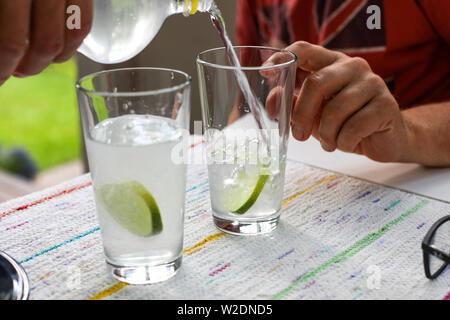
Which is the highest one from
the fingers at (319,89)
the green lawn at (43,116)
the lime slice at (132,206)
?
the fingers at (319,89)

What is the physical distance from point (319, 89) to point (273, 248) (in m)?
0.25

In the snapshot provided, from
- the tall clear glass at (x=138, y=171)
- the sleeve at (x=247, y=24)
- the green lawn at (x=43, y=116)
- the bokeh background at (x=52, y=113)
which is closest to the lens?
the tall clear glass at (x=138, y=171)

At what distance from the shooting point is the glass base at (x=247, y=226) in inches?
26.3

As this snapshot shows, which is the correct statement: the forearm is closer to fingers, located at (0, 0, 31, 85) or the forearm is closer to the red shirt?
the red shirt

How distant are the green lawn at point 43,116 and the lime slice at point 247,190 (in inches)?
80.0

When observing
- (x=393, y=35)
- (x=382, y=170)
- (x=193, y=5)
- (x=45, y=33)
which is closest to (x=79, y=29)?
(x=45, y=33)

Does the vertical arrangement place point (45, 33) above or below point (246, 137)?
above

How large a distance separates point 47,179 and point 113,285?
195 cm

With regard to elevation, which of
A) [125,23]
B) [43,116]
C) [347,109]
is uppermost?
[125,23]

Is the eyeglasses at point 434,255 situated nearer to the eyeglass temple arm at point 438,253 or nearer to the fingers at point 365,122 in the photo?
the eyeglass temple arm at point 438,253

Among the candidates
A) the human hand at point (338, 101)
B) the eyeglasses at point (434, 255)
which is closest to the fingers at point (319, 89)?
the human hand at point (338, 101)

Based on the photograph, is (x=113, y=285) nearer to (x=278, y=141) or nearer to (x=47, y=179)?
(x=278, y=141)

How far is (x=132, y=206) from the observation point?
544 mm

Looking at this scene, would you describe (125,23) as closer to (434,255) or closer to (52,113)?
(434,255)
